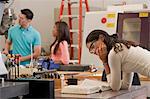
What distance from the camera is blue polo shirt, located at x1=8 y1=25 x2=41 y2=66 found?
4.89m

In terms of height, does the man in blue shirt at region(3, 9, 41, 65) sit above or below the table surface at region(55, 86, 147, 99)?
above

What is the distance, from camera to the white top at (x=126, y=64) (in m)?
2.77

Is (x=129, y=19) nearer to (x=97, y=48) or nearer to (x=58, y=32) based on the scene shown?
(x=58, y=32)

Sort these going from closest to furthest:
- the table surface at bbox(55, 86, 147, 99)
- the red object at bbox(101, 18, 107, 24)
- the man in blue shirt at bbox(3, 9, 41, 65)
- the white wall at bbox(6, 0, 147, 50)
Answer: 1. the table surface at bbox(55, 86, 147, 99)
2. the man in blue shirt at bbox(3, 9, 41, 65)
3. the red object at bbox(101, 18, 107, 24)
4. the white wall at bbox(6, 0, 147, 50)

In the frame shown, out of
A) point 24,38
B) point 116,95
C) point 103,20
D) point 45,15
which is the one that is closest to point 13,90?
point 116,95

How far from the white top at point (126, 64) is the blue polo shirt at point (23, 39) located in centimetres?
218

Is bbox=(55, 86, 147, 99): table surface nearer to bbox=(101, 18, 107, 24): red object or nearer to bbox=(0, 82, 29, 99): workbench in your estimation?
bbox=(0, 82, 29, 99): workbench

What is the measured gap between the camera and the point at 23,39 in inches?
192

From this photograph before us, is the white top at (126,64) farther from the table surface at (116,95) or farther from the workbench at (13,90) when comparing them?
the workbench at (13,90)

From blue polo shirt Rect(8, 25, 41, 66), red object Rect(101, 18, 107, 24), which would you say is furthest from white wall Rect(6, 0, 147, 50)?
blue polo shirt Rect(8, 25, 41, 66)

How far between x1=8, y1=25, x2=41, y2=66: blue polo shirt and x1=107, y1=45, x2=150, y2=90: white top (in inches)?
85.8

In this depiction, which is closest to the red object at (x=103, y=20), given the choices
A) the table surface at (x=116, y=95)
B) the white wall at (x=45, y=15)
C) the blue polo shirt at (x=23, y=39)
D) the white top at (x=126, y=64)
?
the blue polo shirt at (x=23, y=39)

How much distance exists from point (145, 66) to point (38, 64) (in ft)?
3.41

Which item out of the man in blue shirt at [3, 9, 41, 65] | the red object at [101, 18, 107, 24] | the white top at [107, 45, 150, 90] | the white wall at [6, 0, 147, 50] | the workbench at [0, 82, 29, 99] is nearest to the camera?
the workbench at [0, 82, 29, 99]
